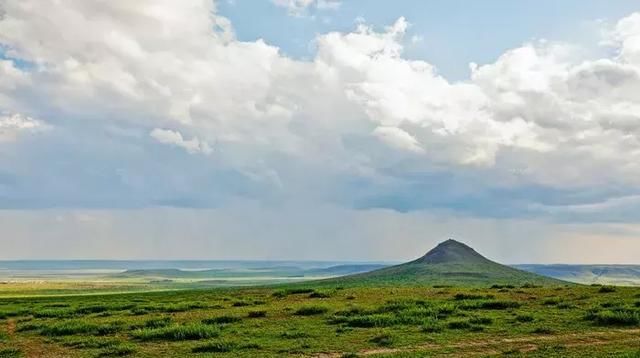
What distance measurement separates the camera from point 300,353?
29.0 m

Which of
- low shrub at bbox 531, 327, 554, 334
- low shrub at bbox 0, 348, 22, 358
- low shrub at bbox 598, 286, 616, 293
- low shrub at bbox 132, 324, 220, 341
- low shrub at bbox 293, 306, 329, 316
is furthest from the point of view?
low shrub at bbox 598, 286, 616, 293

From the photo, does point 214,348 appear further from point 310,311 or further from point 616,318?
point 616,318

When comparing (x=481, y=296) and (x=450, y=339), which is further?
(x=481, y=296)

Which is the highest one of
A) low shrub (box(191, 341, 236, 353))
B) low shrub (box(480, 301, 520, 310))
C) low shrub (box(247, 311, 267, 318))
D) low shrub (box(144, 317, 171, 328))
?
low shrub (box(480, 301, 520, 310))

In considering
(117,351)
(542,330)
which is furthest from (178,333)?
(542,330)

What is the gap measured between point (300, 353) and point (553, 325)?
15097 mm

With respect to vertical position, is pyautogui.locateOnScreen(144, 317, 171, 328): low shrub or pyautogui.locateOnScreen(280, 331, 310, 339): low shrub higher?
pyautogui.locateOnScreen(144, 317, 171, 328): low shrub

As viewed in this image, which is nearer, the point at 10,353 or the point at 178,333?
the point at 10,353

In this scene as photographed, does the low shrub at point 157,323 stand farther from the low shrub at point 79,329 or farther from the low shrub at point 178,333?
the low shrub at point 178,333

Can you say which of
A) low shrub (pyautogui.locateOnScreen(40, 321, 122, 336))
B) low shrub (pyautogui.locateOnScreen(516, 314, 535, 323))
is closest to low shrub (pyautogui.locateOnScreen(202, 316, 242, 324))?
low shrub (pyautogui.locateOnScreen(40, 321, 122, 336))

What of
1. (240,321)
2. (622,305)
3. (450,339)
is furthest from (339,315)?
(622,305)

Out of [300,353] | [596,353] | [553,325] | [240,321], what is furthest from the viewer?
[240,321]

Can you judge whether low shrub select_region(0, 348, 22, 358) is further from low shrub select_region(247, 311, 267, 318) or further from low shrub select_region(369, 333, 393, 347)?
low shrub select_region(369, 333, 393, 347)

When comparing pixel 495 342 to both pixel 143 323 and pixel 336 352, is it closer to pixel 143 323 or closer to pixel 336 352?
pixel 336 352
